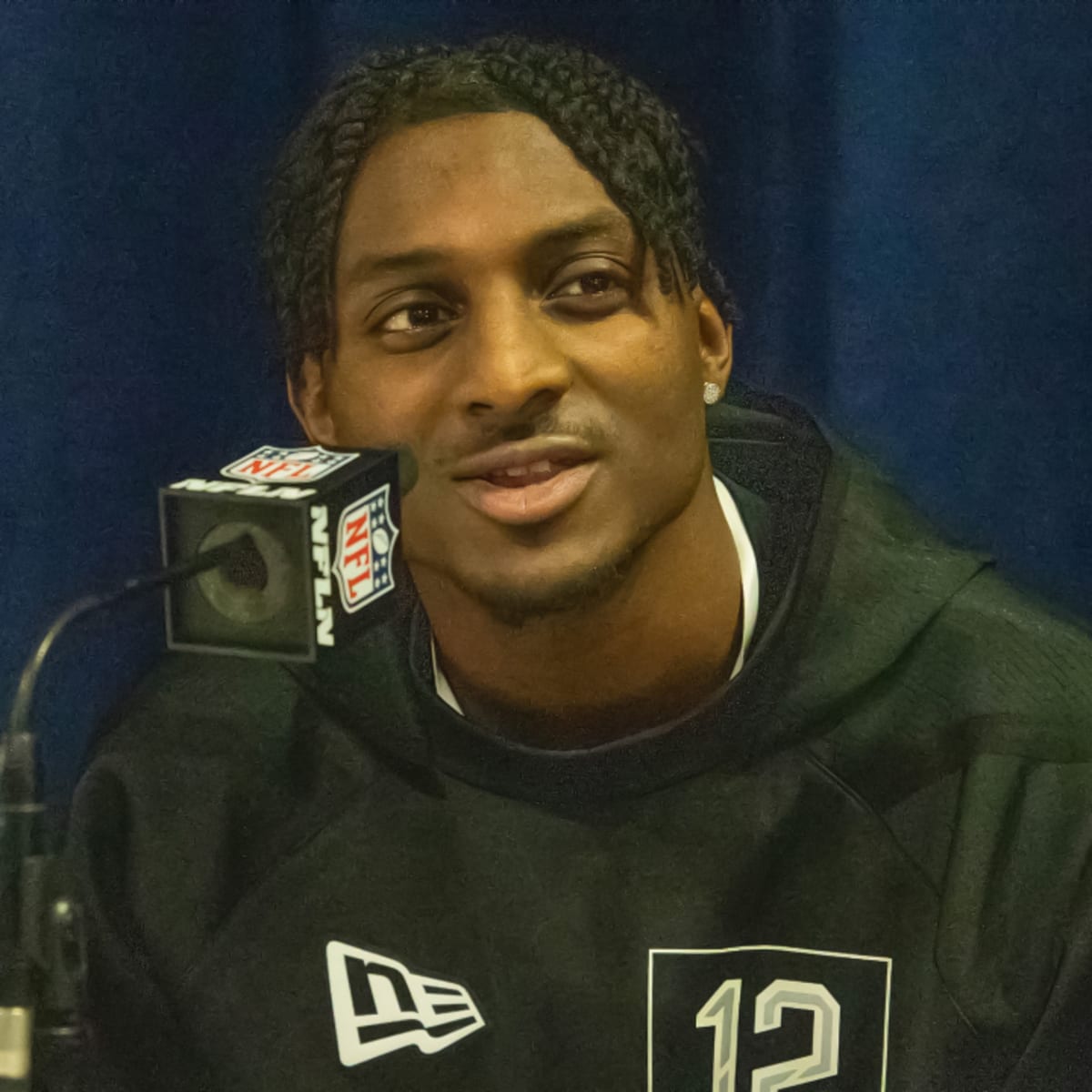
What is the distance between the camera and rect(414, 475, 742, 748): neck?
1547 mm

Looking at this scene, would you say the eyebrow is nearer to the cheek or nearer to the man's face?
the man's face

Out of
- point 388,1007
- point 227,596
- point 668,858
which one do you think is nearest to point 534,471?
point 227,596

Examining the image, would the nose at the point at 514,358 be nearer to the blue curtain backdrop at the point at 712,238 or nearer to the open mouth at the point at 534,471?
the open mouth at the point at 534,471

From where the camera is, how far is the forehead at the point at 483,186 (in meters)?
1.46

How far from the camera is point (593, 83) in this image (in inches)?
58.7

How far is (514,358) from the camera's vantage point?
148cm

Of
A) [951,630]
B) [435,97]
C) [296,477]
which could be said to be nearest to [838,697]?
[951,630]

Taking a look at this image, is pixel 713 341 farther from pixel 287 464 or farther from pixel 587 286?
pixel 287 464

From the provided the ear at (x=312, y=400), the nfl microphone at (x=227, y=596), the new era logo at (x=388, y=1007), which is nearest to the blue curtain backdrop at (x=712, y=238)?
the ear at (x=312, y=400)

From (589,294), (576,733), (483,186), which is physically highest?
(483,186)

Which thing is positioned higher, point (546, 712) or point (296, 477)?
point (296, 477)

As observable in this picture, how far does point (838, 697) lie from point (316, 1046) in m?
0.67

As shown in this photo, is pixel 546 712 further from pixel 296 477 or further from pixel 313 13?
pixel 313 13

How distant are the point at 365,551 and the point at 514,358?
24cm
